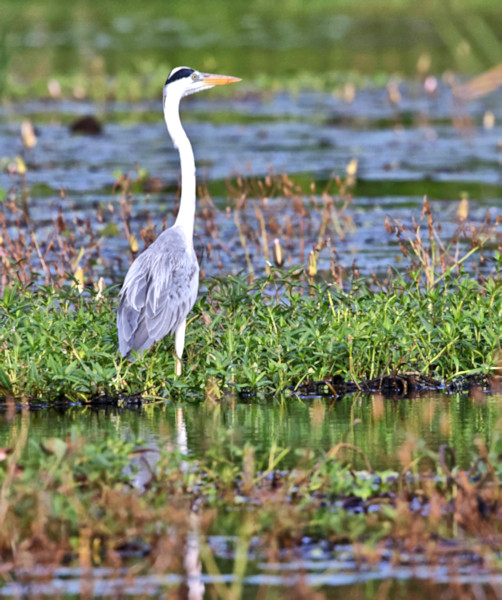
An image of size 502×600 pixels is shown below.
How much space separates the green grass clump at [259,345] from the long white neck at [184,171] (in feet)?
1.57

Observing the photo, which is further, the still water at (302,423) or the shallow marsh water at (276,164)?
the shallow marsh water at (276,164)

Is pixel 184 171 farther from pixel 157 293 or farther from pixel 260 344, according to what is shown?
pixel 260 344

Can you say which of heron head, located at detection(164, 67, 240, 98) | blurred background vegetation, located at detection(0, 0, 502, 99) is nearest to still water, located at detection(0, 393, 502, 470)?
heron head, located at detection(164, 67, 240, 98)

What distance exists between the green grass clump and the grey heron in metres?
0.14

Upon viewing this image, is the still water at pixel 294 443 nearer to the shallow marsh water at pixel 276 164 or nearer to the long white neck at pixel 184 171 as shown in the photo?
the long white neck at pixel 184 171

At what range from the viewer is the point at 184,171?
8.03 metres

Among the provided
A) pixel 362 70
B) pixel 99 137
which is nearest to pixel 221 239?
pixel 99 137

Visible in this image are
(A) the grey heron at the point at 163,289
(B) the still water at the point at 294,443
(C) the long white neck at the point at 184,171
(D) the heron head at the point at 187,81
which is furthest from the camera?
(D) the heron head at the point at 187,81

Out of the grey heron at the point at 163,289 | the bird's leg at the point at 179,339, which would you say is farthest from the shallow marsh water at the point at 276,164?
the bird's leg at the point at 179,339

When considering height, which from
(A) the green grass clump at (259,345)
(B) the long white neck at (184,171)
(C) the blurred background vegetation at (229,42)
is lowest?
(A) the green grass clump at (259,345)

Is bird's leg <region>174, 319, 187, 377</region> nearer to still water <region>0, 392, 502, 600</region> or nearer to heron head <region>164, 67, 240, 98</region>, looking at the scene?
still water <region>0, 392, 502, 600</region>

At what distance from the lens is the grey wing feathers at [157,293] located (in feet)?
23.4

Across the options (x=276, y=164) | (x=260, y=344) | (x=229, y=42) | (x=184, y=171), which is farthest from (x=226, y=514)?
(x=229, y=42)

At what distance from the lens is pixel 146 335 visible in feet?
23.4
